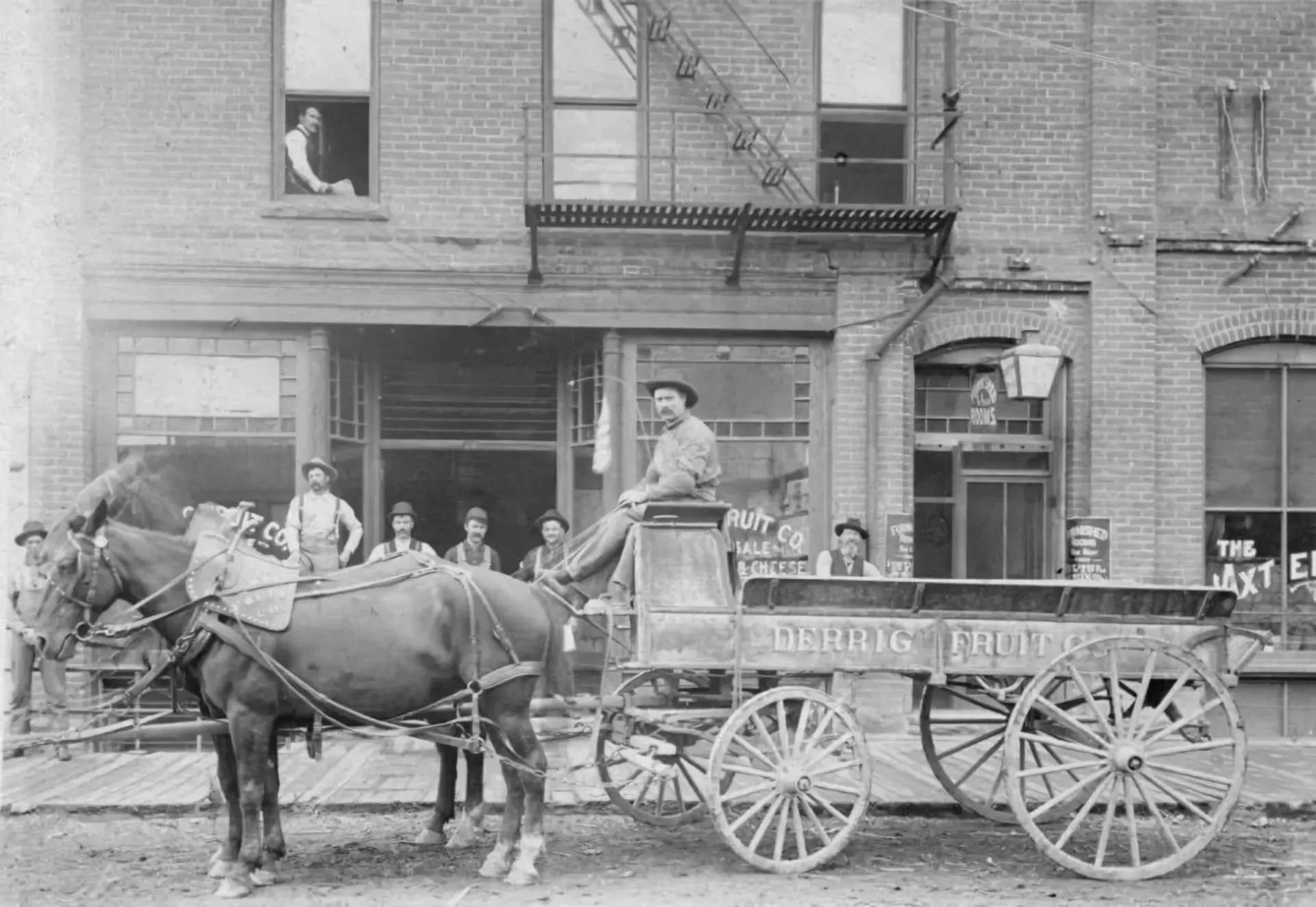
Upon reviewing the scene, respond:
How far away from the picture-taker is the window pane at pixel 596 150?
1158cm

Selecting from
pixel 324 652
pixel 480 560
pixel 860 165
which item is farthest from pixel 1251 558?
pixel 324 652

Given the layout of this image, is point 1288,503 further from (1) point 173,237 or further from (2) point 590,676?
(1) point 173,237

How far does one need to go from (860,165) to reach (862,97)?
0.60 meters

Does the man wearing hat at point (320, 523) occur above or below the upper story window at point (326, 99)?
below

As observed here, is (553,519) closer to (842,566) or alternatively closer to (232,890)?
(842,566)

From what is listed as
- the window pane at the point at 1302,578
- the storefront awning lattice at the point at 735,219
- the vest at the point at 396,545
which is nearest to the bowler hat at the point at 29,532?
the vest at the point at 396,545

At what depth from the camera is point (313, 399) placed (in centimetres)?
1133

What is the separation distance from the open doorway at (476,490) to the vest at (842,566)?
9.12ft

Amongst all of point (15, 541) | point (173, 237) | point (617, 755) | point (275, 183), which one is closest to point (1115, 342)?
point (617, 755)

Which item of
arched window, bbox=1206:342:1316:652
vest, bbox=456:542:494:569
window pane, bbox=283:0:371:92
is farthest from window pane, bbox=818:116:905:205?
vest, bbox=456:542:494:569

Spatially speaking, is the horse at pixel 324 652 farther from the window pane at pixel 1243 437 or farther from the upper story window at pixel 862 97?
the window pane at pixel 1243 437

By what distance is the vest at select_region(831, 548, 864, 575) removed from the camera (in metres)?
10.4

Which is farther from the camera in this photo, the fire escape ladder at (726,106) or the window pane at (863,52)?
the window pane at (863,52)

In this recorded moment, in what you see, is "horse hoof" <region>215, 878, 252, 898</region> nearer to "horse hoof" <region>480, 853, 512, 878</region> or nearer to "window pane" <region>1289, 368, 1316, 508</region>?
"horse hoof" <region>480, 853, 512, 878</region>
